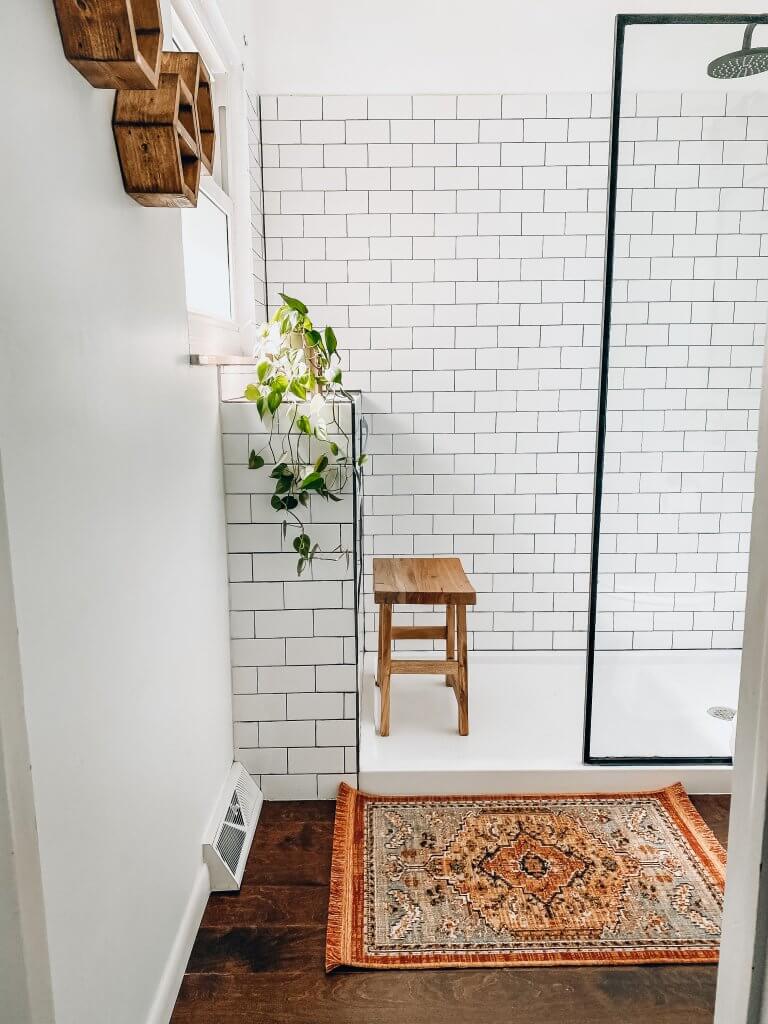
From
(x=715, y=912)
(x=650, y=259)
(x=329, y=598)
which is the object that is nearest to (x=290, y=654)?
(x=329, y=598)

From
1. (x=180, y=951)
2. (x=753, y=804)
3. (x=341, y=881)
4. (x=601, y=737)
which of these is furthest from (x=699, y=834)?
(x=753, y=804)

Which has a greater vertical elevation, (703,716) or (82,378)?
(82,378)

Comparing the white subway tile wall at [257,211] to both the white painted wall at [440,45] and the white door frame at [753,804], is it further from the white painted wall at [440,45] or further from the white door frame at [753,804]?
the white door frame at [753,804]

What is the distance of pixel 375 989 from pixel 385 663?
1.08 metres

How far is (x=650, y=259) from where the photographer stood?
224 centimetres

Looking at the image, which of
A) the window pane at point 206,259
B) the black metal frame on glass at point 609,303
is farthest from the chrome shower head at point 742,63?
the window pane at point 206,259

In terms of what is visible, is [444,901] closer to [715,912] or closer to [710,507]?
[715,912]

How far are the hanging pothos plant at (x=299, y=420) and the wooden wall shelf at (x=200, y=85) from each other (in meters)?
0.49

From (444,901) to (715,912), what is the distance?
69cm

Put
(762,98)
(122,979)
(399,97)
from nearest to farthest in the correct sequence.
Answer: (122,979) → (762,98) → (399,97)

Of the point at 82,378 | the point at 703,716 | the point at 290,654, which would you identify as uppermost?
the point at 82,378

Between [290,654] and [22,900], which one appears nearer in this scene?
[22,900]

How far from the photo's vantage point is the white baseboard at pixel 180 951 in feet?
5.18

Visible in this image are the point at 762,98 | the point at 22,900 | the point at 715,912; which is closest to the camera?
the point at 22,900
